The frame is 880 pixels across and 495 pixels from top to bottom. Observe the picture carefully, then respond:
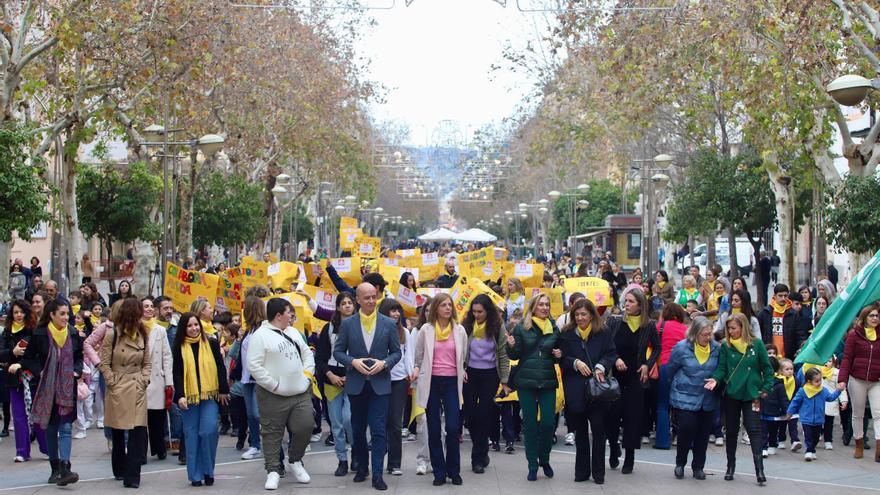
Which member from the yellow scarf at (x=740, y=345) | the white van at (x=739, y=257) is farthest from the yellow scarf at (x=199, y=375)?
the white van at (x=739, y=257)

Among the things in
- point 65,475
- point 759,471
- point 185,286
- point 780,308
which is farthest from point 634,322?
point 185,286

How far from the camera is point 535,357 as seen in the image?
35.2 feet

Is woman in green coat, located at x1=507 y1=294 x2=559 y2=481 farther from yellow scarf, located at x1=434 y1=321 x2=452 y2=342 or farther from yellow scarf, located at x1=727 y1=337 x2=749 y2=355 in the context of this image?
yellow scarf, located at x1=727 y1=337 x2=749 y2=355

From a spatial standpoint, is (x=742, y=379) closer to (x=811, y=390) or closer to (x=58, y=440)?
(x=811, y=390)

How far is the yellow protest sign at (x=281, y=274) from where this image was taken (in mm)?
18969

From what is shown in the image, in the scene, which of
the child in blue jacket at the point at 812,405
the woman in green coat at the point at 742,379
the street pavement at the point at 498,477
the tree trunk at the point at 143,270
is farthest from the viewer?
the tree trunk at the point at 143,270

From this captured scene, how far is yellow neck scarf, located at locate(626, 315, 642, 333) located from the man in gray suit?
2.09 metres

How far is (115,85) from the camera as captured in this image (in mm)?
20672

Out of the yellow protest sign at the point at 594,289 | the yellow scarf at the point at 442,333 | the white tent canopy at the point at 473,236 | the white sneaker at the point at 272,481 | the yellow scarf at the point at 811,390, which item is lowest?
the white sneaker at the point at 272,481

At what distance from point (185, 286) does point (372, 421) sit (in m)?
6.83

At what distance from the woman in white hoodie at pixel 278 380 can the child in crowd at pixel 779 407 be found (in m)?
4.50

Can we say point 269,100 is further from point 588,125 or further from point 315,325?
point 315,325

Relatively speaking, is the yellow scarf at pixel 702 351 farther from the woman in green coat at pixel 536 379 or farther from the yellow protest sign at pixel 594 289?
the yellow protest sign at pixel 594 289

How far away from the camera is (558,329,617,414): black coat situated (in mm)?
10672
